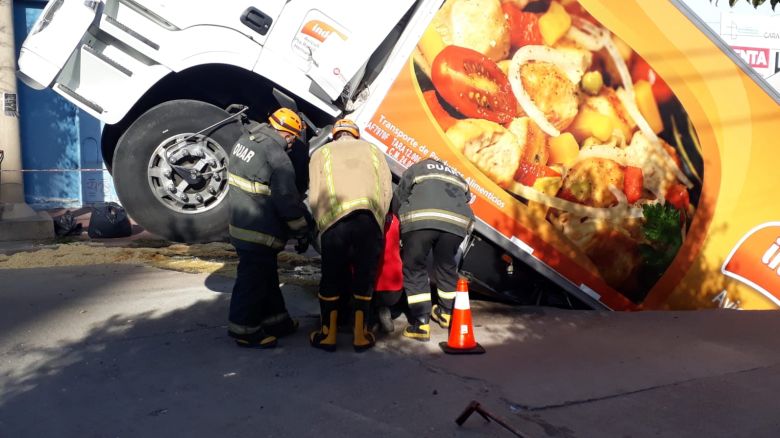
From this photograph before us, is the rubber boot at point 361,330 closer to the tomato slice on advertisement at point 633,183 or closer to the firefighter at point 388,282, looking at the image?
the firefighter at point 388,282

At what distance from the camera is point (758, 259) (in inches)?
231

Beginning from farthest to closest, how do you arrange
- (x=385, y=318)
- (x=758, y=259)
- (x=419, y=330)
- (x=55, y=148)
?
(x=55, y=148), (x=758, y=259), (x=385, y=318), (x=419, y=330)

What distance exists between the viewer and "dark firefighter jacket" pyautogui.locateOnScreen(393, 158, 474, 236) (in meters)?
4.98

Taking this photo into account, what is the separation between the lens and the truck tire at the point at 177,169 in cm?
546

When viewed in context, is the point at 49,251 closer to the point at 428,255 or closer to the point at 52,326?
the point at 52,326

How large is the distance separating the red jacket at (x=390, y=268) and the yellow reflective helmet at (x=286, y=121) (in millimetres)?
896

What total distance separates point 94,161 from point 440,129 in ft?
28.3

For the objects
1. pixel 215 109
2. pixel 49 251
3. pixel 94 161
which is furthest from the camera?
pixel 94 161

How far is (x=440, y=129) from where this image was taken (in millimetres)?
5176

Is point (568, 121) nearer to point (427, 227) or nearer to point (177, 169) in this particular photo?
point (427, 227)

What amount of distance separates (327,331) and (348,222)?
0.68m

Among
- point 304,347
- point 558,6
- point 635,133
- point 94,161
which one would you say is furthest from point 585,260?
point 94,161

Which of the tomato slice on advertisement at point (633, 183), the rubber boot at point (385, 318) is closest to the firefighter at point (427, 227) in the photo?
the rubber boot at point (385, 318)

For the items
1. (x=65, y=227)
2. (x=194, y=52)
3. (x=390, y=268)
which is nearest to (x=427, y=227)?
(x=390, y=268)
